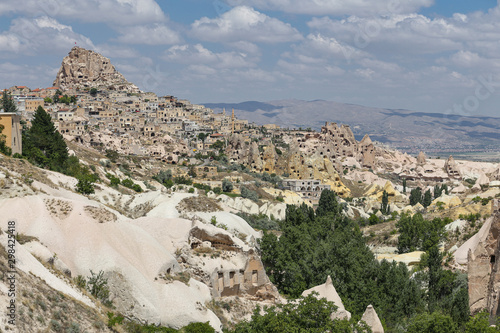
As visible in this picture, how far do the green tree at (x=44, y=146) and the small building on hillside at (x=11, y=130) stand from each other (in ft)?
6.29

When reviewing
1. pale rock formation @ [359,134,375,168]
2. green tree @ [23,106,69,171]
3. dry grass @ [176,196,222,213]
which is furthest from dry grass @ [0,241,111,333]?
pale rock formation @ [359,134,375,168]

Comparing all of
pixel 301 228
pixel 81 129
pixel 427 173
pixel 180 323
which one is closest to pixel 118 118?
pixel 81 129

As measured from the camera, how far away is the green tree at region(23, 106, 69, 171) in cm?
5141

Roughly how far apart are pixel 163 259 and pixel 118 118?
120 meters

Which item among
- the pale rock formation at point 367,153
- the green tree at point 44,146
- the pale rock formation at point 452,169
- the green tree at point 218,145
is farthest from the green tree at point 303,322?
the pale rock formation at point 367,153

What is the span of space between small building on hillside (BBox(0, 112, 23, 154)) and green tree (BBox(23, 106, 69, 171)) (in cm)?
192

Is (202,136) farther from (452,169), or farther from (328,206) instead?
(328,206)

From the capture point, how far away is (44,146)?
5497 centimetres

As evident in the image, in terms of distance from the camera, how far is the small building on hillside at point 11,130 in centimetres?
4631

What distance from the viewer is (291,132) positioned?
176 m

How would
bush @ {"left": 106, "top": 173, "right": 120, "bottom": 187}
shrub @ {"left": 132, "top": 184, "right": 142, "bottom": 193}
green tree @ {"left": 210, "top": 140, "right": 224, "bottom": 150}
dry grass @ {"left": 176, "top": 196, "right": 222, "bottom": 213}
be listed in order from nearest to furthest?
dry grass @ {"left": 176, "top": 196, "right": 222, "bottom": 213}, bush @ {"left": 106, "top": 173, "right": 120, "bottom": 187}, shrub @ {"left": 132, "top": 184, "right": 142, "bottom": 193}, green tree @ {"left": 210, "top": 140, "right": 224, "bottom": 150}

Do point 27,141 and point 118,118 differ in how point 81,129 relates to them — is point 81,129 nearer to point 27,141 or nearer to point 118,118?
point 118,118

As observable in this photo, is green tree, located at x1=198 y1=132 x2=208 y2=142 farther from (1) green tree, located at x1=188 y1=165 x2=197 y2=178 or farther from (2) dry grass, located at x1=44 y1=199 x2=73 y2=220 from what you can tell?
(2) dry grass, located at x1=44 y1=199 x2=73 y2=220

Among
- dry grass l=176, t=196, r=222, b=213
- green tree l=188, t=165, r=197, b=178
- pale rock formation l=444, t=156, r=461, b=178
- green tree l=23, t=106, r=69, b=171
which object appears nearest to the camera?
dry grass l=176, t=196, r=222, b=213
